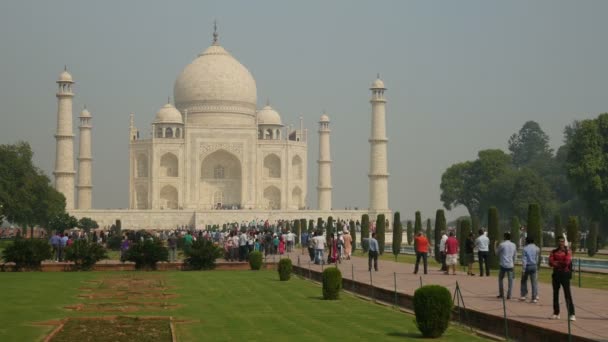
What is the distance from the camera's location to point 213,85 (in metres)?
59.1

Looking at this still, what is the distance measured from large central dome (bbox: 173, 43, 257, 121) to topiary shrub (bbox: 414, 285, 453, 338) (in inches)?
1926

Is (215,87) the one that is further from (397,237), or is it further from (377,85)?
(397,237)

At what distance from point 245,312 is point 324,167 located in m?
45.2

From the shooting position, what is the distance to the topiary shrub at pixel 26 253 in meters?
23.1

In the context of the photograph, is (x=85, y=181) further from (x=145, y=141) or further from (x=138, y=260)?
(x=138, y=260)

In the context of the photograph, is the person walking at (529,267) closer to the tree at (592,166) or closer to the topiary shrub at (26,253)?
the topiary shrub at (26,253)

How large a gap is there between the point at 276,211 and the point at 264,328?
138 feet

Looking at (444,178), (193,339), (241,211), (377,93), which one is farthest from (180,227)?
(193,339)

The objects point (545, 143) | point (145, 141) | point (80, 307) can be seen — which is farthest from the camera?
point (545, 143)

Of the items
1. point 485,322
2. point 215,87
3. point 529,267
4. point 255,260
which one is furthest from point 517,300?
point 215,87

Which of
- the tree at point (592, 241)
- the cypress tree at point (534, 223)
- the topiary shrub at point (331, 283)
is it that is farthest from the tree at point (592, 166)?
the topiary shrub at point (331, 283)

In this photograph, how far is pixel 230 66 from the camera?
59.9 metres

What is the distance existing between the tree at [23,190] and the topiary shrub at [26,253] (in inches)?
684

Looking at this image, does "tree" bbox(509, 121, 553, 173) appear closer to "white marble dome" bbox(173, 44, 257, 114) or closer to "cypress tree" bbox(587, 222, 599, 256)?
"white marble dome" bbox(173, 44, 257, 114)
